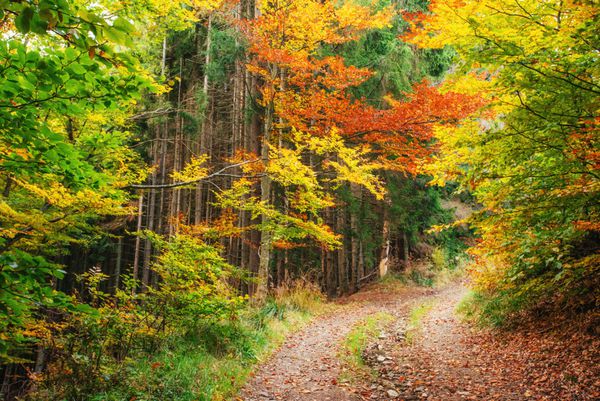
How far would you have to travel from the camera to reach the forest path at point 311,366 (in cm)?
573

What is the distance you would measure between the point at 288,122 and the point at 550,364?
394 inches

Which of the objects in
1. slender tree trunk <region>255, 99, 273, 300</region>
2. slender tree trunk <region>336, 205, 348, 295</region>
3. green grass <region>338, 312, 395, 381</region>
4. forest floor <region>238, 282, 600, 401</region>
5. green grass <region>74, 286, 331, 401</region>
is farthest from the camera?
slender tree trunk <region>336, 205, 348, 295</region>

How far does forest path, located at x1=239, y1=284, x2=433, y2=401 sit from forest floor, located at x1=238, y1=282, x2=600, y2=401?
17 millimetres

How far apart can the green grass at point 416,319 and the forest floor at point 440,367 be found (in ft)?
0.16

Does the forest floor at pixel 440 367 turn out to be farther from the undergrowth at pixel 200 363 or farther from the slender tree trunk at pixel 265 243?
the slender tree trunk at pixel 265 243

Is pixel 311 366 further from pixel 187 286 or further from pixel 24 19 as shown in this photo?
pixel 24 19

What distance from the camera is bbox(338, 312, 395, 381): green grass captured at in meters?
6.69

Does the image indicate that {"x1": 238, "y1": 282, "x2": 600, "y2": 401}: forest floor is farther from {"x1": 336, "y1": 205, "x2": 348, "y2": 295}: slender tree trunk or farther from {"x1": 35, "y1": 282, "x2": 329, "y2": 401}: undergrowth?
{"x1": 336, "y1": 205, "x2": 348, "y2": 295}: slender tree trunk

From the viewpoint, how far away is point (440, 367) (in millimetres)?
6633

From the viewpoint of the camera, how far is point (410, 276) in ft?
62.3

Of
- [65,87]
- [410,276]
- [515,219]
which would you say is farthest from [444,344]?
[410,276]

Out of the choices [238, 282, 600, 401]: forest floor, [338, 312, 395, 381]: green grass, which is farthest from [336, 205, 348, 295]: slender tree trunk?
[238, 282, 600, 401]: forest floor

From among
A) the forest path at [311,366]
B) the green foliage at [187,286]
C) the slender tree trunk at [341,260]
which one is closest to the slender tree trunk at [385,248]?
the slender tree trunk at [341,260]

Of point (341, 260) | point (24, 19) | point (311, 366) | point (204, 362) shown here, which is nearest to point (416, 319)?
point (311, 366)
